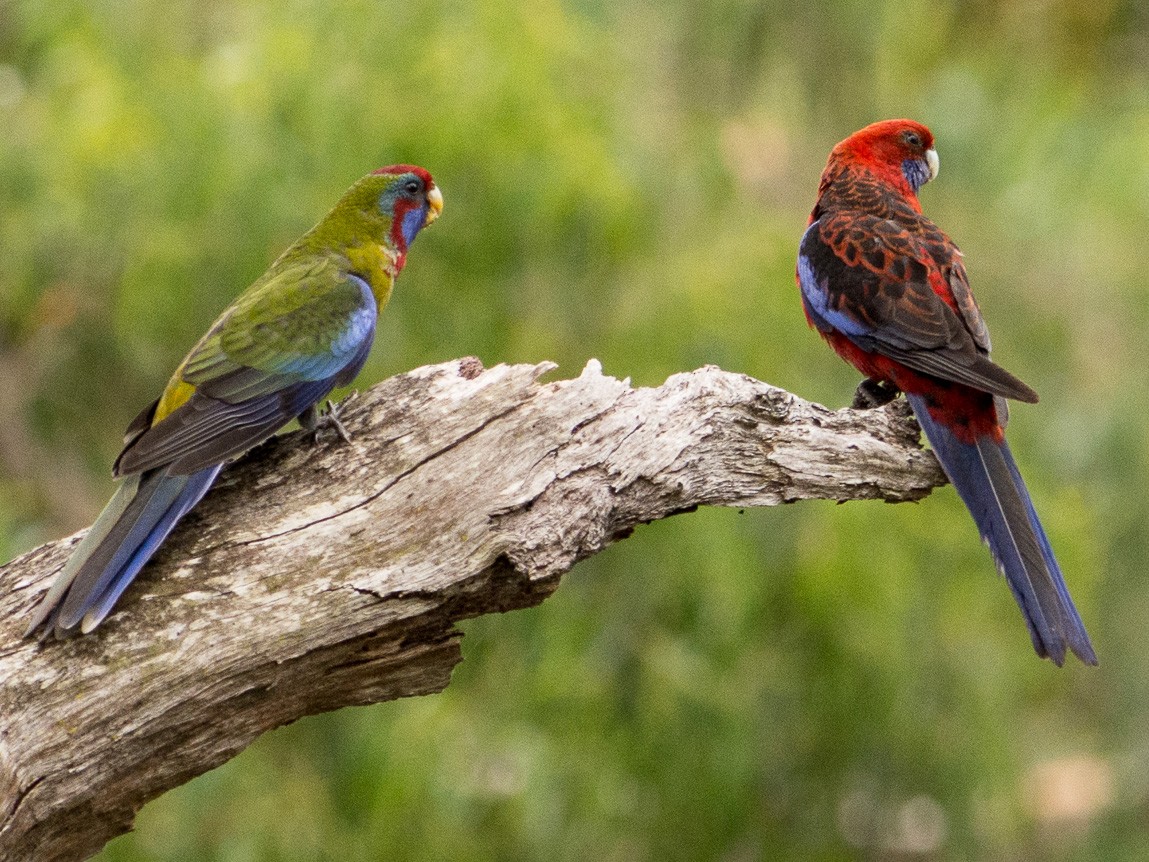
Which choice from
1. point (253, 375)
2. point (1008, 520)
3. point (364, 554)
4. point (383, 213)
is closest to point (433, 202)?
point (383, 213)

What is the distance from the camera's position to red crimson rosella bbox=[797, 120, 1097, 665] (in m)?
4.04

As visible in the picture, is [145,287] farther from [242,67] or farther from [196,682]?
[196,682]

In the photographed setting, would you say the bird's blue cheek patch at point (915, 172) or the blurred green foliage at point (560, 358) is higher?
the bird's blue cheek patch at point (915, 172)

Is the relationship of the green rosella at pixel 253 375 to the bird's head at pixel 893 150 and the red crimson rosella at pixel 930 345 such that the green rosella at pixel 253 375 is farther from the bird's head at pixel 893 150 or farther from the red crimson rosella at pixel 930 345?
the bird's head at pixel 893 150

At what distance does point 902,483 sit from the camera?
13.2 feet

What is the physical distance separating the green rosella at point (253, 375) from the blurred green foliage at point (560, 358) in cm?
137

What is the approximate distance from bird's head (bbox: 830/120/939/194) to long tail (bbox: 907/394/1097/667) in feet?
4.17

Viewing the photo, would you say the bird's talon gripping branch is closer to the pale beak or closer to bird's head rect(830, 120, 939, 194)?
the pale beak

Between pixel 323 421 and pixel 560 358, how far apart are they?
253cm

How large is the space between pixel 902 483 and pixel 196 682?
1934mm

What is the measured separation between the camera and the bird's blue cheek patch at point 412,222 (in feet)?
15.4

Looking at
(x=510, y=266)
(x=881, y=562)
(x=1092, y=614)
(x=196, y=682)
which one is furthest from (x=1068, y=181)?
(x=196, y=682)

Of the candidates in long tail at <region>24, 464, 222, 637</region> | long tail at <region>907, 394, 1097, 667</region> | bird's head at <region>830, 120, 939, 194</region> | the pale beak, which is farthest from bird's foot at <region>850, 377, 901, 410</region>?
long tail at <region>24, 464, 222, 637</region>

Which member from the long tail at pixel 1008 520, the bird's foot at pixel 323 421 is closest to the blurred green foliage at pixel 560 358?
the bird's foot at pixel 323 421
